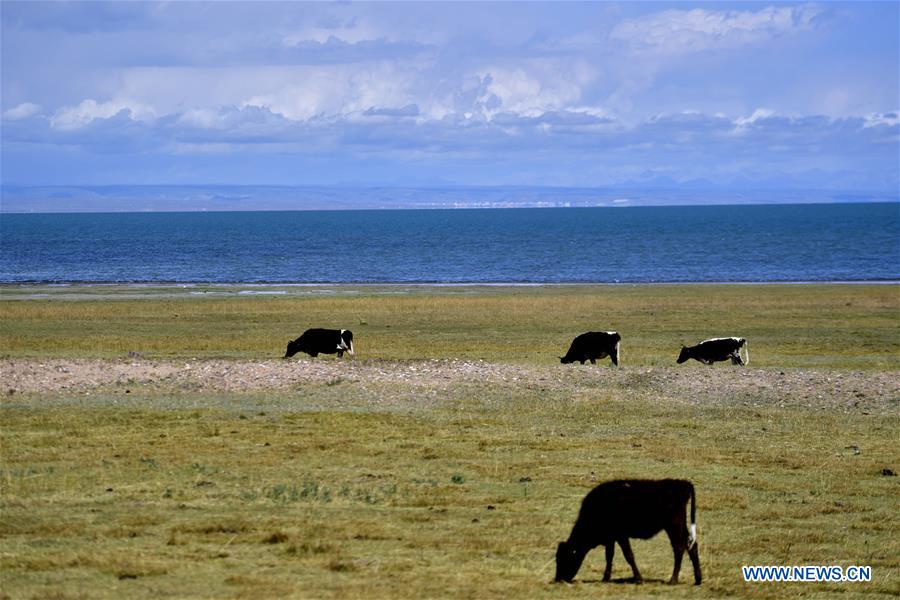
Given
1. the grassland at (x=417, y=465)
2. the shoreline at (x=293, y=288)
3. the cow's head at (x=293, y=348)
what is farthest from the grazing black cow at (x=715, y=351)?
the shoreline at (x=293, y=288)

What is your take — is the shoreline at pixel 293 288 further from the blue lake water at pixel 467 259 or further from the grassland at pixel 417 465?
the grassland at pixel 417 465

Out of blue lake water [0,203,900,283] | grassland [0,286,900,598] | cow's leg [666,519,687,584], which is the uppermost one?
blue lake water [0,203,900,283]

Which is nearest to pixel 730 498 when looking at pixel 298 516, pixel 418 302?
pixel 298 516

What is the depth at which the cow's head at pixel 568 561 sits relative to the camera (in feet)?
40.0

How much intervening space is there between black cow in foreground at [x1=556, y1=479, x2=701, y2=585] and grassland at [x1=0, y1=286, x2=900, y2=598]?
33 centimetres

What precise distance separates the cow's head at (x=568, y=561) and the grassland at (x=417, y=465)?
0.22 meters

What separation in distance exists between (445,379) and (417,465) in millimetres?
8920

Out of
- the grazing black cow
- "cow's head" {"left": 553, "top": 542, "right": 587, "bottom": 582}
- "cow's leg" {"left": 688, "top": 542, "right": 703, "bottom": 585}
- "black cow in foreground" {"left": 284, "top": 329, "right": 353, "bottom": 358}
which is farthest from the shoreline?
"cow's leg" {"left": 688, "top": 542, "right": 703, "bottom": 585}

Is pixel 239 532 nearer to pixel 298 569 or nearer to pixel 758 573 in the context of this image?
pixel 298 569

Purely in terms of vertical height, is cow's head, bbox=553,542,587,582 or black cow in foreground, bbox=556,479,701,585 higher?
black cow in foreground, bbox=556,479,701,585

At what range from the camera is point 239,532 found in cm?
1360

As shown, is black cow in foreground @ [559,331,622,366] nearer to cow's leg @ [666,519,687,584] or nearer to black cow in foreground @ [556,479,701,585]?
black cow in foreground @ [556,479,701,585]

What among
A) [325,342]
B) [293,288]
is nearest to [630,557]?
[325,342]

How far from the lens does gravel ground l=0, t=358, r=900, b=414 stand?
25.9m
